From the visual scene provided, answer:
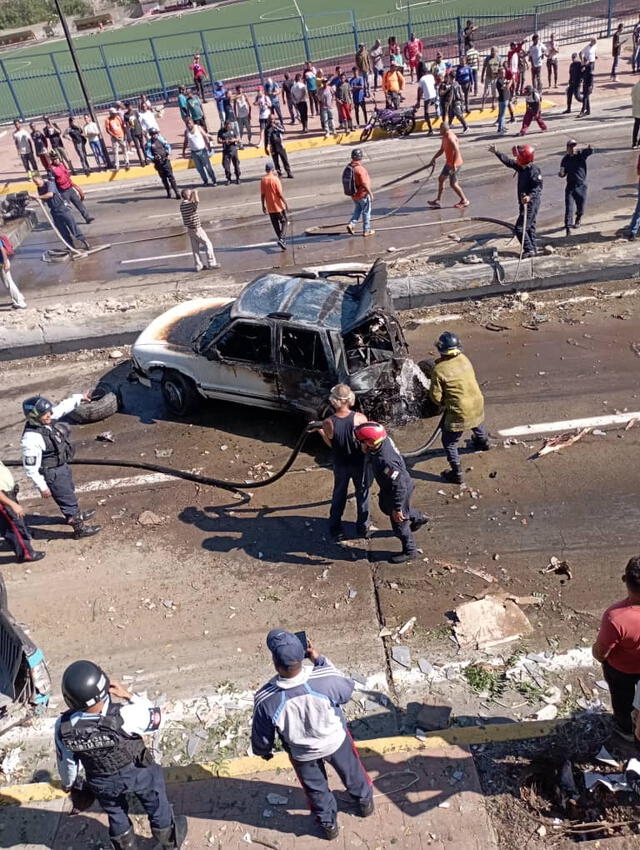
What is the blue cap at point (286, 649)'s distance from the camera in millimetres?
3588

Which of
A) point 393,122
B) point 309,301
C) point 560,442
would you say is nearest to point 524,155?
point 309,301

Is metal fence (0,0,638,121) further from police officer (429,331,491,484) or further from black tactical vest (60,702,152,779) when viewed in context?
black tactical vest (60,702,152,779)

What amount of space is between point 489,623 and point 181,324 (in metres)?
6.12

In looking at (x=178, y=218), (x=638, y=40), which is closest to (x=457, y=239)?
(x=178, y=218)

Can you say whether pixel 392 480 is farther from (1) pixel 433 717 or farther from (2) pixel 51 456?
(2) pixel 51 456

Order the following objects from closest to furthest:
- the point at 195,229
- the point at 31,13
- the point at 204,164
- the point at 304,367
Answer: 1. the point at 304,367
2. the point at 195,229
3. the point at 204,164
4. the point at 31,13

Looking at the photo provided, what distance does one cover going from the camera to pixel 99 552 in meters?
7.22

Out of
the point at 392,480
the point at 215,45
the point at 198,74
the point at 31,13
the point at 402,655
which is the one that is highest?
the point at 31,13

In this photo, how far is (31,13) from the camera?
7438 cm

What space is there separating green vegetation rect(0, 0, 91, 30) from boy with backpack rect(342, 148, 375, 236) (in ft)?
252

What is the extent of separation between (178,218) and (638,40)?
1805 cm

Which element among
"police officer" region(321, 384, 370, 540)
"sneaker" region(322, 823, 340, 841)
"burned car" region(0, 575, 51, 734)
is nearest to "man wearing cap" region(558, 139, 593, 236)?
"police officer" region(321, 384, 370, 540)

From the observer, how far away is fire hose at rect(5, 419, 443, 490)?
723cm

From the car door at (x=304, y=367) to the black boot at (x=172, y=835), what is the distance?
466cm
